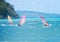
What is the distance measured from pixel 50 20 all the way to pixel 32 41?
0.29 metres

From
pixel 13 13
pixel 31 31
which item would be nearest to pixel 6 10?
pixel 13 13

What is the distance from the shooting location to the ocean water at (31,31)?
138 cm

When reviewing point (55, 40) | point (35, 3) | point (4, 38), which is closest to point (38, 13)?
point (35, 3)

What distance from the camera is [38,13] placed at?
1401 mm

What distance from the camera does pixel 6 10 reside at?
140 cm

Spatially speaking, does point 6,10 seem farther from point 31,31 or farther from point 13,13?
point 31,31

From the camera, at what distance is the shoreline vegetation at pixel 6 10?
1387mm

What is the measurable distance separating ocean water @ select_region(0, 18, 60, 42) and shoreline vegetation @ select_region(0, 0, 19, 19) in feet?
0.18

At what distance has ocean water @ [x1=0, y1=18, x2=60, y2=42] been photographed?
4.52 ft

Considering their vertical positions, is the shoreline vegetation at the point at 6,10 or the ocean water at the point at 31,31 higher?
the shoreline vegetation at the point at 6,10

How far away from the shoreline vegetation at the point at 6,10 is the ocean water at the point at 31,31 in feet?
0.18

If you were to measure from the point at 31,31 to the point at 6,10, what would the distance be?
13.6 inches

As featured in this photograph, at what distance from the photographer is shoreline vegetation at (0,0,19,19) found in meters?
1.39

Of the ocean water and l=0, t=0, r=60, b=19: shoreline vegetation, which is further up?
l=0, t=0, r=60, b=19: shoreline vegetation
